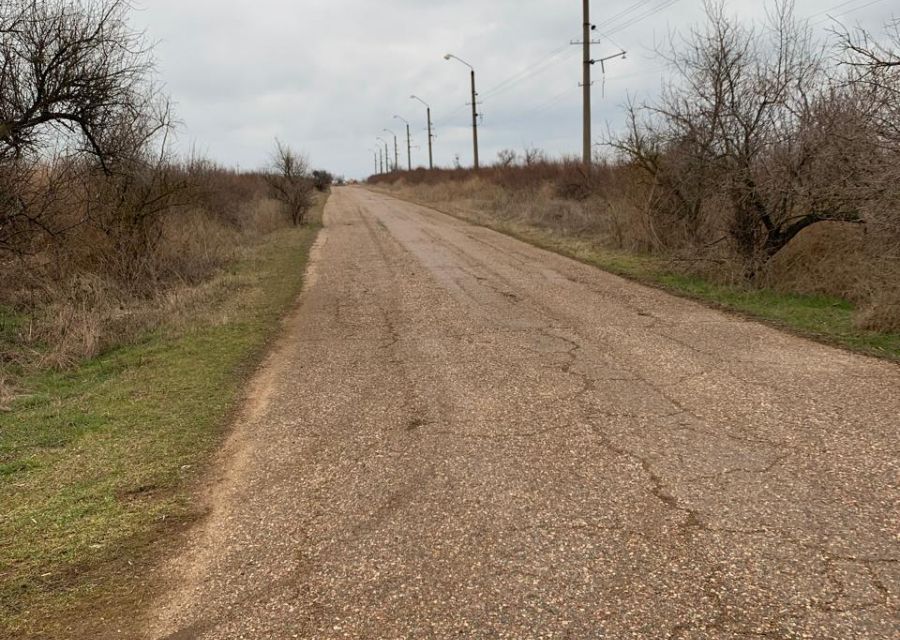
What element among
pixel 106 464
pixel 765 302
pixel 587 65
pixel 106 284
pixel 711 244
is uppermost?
pixel 587 65

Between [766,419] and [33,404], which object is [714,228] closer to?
[766,419]

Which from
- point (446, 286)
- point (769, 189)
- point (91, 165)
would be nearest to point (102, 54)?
point (91, 165)

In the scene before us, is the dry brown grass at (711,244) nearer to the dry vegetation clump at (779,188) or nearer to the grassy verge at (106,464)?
the dry vegetation clump at (779,188)

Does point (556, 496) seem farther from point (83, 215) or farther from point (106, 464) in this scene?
point (83, 215)

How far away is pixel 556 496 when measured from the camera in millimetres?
3787

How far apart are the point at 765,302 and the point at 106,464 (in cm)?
893

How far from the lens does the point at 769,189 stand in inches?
399

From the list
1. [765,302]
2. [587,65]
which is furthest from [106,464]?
[587,65]

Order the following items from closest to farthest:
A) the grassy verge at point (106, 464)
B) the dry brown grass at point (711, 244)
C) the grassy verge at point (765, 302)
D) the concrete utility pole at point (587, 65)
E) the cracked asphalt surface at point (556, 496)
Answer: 1. the cracked asphalt surface at point (556, 496)
2. the grassy verge at point (106, 464)
3. the grassy verge at point (765, 302)
4. the dry brown grass at point (711, 244)
5. the concrete utility pole at point (587, 65)

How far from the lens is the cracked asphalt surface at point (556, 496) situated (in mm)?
2799

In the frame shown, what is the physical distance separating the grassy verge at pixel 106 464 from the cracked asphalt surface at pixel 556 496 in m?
0.32

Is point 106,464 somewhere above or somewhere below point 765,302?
below

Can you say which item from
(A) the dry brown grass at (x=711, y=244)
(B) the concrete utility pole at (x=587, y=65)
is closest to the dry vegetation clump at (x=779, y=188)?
(A) the dry brown grass at (x=711, y=244)

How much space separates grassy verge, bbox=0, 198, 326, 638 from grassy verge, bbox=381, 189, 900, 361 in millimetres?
6667
